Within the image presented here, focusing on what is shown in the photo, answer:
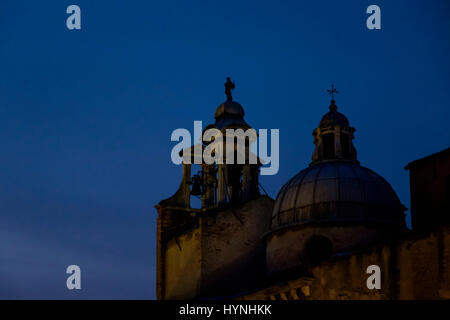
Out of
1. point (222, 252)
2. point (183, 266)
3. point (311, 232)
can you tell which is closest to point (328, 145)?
point (311, 232)

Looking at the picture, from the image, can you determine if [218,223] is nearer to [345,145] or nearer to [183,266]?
[183,266]

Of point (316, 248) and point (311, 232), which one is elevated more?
point (311, 232)

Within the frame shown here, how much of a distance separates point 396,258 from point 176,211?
49.5 ft

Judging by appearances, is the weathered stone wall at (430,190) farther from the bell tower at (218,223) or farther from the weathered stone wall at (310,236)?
the bell tower at (218,223)

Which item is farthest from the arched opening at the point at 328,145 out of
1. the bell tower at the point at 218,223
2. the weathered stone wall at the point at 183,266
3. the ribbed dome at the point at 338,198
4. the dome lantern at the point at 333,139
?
the weathered stone wall at the point at 183,266

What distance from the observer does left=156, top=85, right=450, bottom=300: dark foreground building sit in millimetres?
22953

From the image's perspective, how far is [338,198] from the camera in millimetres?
29969

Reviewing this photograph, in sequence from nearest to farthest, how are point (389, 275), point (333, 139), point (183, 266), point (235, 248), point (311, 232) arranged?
point (389, 275), point (311, 232), point (333, 139), point (235, 248), point (183, 266)

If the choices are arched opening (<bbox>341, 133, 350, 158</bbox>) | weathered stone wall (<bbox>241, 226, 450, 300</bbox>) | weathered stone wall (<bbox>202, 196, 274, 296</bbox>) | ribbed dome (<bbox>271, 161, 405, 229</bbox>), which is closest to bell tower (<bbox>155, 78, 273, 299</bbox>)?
weathered stone wall (<bbox>202, 196, 274, 296</bbox>)

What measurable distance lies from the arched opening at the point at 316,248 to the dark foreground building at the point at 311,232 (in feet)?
0.11

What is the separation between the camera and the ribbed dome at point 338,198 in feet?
98.2

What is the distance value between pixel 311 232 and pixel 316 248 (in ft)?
1.88
